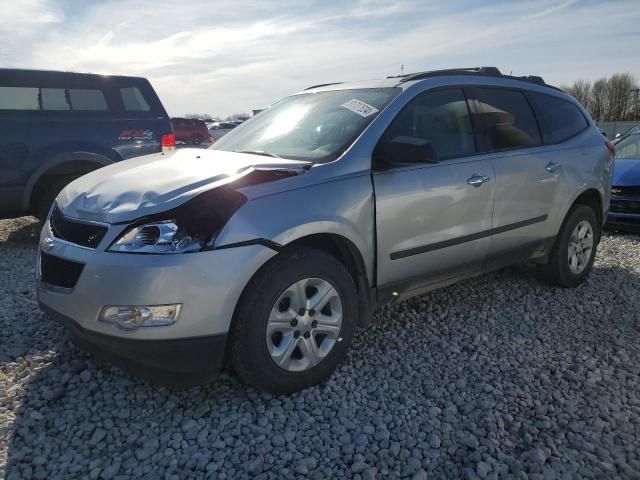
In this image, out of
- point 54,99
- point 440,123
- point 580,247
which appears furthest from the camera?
point 54,99

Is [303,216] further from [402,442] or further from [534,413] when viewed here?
[534,413]

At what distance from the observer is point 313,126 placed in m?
3.57

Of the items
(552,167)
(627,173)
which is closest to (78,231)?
(552,167)

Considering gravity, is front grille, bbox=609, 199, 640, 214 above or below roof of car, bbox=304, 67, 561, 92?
below

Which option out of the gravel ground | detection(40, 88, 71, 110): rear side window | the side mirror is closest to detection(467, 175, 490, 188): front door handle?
the side mirror

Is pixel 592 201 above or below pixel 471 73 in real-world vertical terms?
below

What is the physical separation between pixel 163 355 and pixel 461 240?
6.89ft

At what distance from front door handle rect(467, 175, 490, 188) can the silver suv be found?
0.03 meters

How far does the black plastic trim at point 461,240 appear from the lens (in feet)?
10.9

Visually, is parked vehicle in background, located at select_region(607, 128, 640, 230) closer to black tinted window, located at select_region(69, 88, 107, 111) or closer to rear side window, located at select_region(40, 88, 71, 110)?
black tinted window, located at select_region(69, 88, 107, 111)

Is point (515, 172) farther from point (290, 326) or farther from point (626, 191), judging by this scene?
point (626, 191)

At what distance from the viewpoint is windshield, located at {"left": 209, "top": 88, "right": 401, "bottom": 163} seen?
329 centimetres

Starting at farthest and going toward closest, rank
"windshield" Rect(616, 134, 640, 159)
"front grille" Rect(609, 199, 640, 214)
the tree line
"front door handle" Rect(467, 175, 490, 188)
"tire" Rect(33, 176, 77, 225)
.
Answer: the tree line < "windshield" Rect(616, 134, 640, 159) < "front grille" Rect(609, 199, 640, 214) < "tire" Rect(33, 176, 77, 225) < "front door handle" Rect(467, 175, 490, 188)

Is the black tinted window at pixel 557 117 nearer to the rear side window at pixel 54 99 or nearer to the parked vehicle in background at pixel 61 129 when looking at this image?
the parked vehicle in background at pixel 61 129
